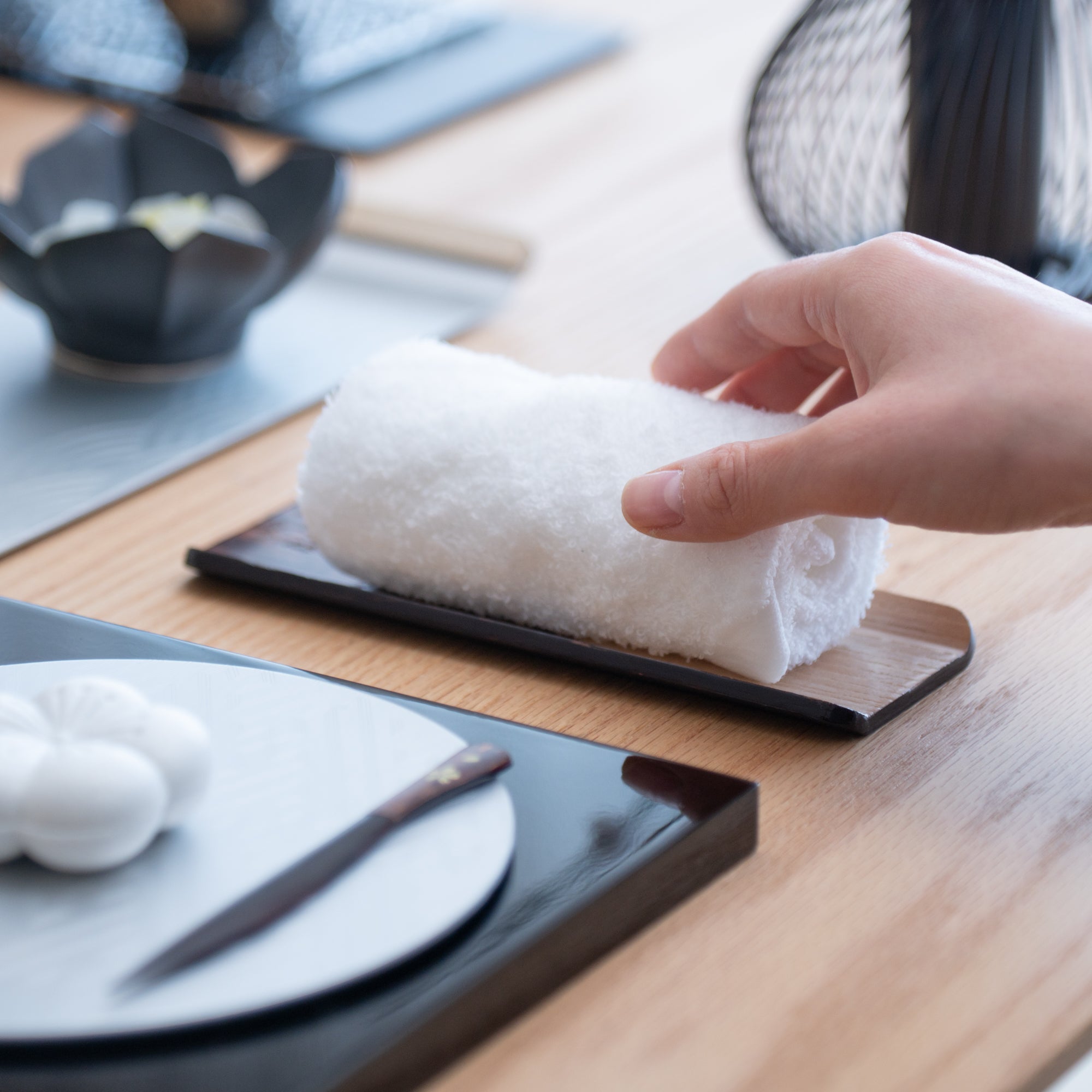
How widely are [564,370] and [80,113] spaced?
2.28 ft

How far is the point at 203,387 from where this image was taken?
0.81 meters

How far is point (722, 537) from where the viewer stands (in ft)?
1.58

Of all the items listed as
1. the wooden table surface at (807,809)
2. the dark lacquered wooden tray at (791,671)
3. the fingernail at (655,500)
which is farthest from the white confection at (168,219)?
the fingernail at (655,500)

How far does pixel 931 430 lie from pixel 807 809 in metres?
0.13

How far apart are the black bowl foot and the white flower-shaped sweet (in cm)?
45

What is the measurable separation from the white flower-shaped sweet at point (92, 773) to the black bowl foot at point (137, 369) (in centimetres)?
45

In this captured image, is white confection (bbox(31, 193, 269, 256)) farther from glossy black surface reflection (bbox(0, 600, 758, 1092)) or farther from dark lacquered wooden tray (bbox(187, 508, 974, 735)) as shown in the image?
glossy black surface reflection (bbox(0, 600, 758, 1092))

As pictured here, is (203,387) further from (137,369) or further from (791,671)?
(791,671)

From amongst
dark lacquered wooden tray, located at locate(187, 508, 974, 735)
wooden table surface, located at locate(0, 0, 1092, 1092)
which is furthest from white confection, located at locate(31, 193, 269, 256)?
dark lacquered wooden tray, located at locate(187, 508, 974, 735)

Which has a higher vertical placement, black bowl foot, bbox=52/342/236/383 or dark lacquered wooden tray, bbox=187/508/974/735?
dark lacquered wooden tray, bbox=187/508/974/735

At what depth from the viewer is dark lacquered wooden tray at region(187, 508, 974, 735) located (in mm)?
494

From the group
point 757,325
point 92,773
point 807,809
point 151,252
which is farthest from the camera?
point 151,252

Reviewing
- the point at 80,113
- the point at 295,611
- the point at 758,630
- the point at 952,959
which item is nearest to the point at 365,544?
the point at 295,611

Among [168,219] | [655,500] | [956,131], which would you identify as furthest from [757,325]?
[168,219]
